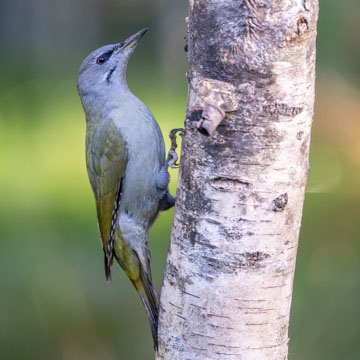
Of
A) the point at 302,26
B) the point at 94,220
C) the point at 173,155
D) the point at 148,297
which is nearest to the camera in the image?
the point at 302,26

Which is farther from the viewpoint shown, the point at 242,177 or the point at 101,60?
the point at 101,60

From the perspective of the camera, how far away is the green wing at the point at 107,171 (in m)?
3.71

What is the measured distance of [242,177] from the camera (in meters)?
2.11

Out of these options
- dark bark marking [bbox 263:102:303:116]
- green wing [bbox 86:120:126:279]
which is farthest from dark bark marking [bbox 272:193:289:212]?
green wing [bbox 86:120:126:279]

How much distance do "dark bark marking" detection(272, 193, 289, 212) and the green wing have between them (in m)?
1.71

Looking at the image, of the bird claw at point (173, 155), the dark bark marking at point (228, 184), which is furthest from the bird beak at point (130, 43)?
the dark bark marking at point (228, 184)

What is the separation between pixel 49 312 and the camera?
5.09m

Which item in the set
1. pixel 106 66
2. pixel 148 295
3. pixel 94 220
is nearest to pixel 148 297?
pixel 148 295

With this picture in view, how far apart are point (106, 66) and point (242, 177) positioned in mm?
2028

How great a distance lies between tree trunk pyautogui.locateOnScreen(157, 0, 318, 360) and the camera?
80.1 inches

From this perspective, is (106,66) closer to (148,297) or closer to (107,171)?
(107,171)

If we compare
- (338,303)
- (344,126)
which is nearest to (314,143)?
(344,126)

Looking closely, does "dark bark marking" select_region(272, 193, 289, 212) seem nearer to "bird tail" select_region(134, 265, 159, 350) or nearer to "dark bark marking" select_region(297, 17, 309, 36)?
"dark bark marking" select_region(297, 17, 309, 36)

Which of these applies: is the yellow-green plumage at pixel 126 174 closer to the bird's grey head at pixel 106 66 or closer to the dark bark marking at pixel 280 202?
the bird's grey head at pixel 106 66
